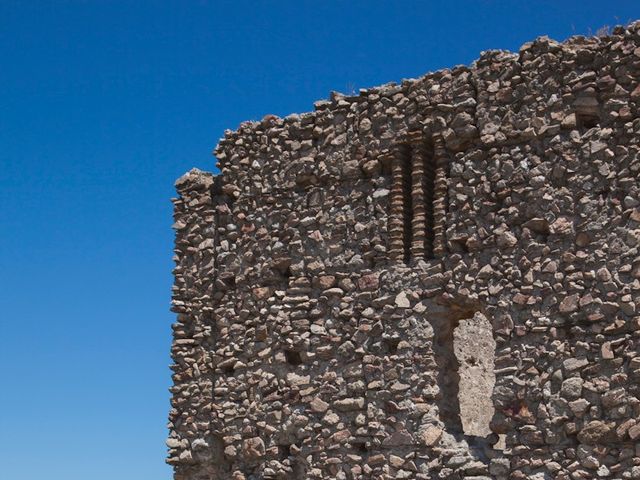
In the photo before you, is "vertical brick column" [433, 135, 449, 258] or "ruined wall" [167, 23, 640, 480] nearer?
Result: "ruined wall" [167, 23, 640, 480]

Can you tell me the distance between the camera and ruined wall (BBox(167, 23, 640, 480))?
1030 centimetres

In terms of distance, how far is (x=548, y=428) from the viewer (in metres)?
10.2

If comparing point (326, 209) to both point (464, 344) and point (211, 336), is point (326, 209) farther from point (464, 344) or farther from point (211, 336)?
point (464, 344)

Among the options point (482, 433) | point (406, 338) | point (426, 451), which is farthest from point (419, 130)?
point (482, 433)

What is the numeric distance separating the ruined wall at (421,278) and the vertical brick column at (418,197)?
0.03 metres

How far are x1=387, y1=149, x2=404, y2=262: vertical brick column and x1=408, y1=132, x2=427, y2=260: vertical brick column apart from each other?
0.13 meters

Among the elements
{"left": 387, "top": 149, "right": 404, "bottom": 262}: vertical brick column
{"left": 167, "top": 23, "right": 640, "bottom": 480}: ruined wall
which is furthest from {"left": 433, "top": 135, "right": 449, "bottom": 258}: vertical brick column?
{"left": 387, "top": 149, "right": 404, "bottom": 262}: vertical brick column

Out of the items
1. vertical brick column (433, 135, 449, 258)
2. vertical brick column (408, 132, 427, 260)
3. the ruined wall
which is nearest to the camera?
the ruined wall

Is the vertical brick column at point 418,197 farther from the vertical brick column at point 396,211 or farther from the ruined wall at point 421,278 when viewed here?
the vertical brick column at point 396,211

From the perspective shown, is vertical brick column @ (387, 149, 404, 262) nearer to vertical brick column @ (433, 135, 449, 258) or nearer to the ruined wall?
the ruined wall

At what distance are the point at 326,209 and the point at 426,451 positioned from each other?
310cm

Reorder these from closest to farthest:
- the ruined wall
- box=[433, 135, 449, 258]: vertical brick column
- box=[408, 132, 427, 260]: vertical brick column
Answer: the ruined wall
box=[433, 135, 449, 258]: vertical brick column
box=[408, 132, 427, 260]: vertical brick column

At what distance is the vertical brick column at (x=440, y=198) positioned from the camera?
1141cm

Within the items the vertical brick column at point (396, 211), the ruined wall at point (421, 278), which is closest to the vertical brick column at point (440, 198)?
the ruined wall at point (421, 278)
